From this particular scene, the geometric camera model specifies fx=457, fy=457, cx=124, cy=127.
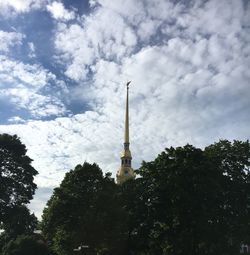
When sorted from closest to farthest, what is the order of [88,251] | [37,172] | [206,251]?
1. [88,251]
2. [206,251]
3. [37,172]

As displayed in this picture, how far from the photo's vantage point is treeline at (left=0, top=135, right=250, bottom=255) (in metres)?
50.4

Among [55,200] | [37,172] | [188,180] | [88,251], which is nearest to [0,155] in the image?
[37,172]

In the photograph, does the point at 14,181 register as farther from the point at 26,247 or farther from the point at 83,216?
the point at 83,216

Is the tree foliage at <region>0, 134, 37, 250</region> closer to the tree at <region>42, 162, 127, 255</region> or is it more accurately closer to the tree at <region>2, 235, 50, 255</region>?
the tree at <region>2, 235, 50, 255</region>

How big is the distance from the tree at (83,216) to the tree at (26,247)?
75.3 feet

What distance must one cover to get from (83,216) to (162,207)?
34.9ft

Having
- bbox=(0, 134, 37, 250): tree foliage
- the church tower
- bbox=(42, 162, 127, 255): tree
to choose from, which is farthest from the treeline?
the church tower

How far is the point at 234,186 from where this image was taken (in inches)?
2275

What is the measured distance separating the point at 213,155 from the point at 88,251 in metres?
21.0

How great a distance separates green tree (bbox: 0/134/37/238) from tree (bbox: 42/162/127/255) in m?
12.5

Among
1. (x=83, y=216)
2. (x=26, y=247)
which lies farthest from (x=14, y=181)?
(x=83, y=216)

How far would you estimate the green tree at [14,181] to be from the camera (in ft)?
207

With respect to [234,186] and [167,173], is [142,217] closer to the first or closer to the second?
[167,173]

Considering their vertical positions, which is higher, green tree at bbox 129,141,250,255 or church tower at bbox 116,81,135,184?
church tower at bbox 116,81,135,184
